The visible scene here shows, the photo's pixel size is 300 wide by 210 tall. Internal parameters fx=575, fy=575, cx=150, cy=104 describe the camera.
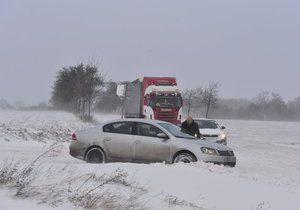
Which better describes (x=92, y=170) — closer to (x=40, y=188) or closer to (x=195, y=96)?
(x=40, y=188)

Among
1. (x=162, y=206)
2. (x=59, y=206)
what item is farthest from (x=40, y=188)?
(x=162, y=206)

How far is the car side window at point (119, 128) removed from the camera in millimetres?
16906

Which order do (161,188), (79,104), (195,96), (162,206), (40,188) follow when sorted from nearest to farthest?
(40,188), (162,206), (161,188), (79,104), (195,96)

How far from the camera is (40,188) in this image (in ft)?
29.4

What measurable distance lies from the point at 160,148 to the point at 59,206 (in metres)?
8.03

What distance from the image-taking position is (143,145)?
644 inches

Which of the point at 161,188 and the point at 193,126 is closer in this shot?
the point at 161,188

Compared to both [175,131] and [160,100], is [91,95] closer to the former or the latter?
[160,100]

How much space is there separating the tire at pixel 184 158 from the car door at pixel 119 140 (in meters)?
1.48

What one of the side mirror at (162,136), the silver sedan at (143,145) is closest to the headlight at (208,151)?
the silver sedan at (143,145)

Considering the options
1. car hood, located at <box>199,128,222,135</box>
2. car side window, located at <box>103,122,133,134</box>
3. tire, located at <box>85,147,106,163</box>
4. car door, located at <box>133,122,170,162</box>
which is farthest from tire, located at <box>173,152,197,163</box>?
car hood, located at <box>199,128,222,135</box>

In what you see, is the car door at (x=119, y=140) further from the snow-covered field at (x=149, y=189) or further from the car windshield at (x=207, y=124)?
the car windshield at (x=207, y=124)

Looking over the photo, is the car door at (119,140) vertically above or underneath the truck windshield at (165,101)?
underneath

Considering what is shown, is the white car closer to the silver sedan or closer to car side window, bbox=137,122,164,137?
the silver sedan
